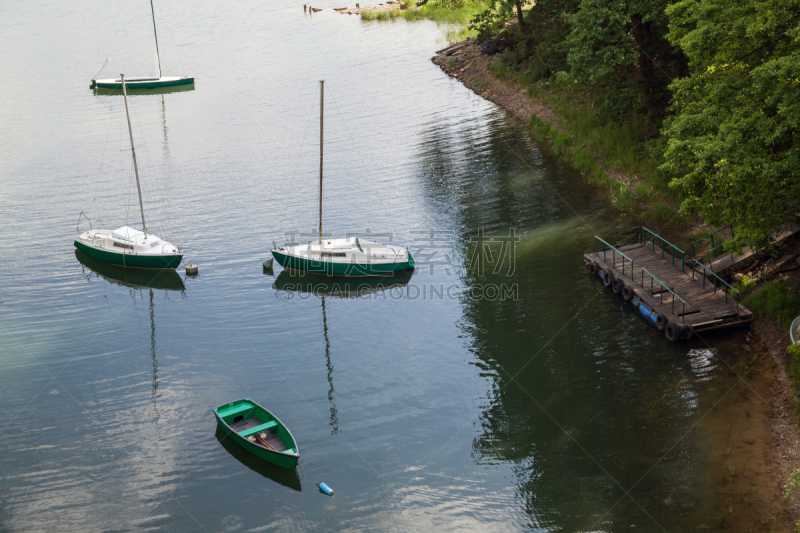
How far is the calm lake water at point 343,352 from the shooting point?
26.9 meters

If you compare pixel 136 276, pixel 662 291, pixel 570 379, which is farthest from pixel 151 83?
pixel 570 379

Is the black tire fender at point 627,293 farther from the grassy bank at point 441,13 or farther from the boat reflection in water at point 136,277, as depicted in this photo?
the grassy bank at point 441,13

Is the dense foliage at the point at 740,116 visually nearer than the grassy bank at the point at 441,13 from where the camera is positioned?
Yes

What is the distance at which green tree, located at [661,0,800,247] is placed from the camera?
27953mm

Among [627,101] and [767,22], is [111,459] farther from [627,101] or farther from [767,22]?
[627,101]

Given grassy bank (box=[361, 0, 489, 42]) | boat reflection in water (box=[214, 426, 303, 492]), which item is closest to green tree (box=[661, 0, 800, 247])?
boat reflection in water (box=[214, 426, 303, 492])

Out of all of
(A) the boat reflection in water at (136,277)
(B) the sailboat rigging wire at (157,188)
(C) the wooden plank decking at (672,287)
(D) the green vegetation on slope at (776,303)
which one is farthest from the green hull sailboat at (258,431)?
(B) the sailboat rigging wire at (157,188)

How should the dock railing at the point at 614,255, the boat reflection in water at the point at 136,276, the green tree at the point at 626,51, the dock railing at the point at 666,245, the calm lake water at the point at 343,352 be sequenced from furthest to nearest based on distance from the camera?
1. the green tree at the point at 626,51
2. the boat reflection in water at the point at 136,276
3. the dock railing at the point at 614,255
4. the dock railing at the point at 666,245
5. the calm lake water at the point at 343,352

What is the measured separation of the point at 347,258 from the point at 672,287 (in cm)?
2075

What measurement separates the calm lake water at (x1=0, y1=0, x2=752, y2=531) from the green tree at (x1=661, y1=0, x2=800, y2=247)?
7793 mm

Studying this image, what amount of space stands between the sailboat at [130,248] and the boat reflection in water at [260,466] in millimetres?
19987

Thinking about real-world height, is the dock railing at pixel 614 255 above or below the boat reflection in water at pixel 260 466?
above

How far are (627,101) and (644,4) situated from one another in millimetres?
8818

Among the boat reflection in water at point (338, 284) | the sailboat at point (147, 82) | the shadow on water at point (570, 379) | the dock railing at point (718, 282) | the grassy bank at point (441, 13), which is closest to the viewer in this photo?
the shadow on water at point (570, 379)
